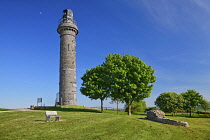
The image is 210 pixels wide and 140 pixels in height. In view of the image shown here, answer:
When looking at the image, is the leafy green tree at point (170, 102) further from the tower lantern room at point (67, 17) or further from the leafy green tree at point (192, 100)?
the tower lantern room at point (67, 17)

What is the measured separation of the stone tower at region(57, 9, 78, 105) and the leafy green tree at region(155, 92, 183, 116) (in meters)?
28.9

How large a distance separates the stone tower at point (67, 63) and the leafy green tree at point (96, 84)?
9845 millimetres

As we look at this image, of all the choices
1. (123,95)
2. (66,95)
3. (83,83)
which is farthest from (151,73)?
(66,95)

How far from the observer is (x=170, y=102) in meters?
53.0

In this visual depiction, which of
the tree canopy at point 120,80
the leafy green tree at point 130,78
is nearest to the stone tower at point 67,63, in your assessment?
the tree canopy at point 120,80

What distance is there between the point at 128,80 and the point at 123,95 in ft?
10.4

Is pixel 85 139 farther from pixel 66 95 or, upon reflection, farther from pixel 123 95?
pixel 66 95

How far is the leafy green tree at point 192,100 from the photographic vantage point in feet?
177

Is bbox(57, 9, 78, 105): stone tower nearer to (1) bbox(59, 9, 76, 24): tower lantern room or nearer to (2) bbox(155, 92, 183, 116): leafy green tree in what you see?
(1) bbox(59, 9, 76, 24): tower lantern room

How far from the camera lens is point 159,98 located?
5694 centimetres

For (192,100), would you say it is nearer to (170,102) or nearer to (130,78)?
(170,102)

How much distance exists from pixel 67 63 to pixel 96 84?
1478 centimetres

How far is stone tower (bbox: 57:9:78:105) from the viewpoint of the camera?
45.4m

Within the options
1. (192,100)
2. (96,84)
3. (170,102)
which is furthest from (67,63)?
(192,100)
